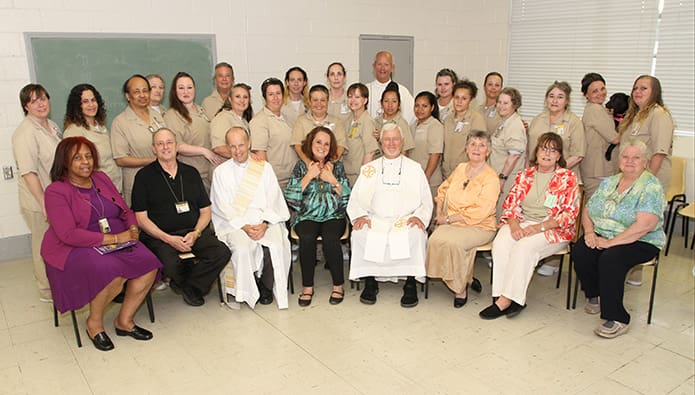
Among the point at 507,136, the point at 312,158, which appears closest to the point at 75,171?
the point at 312,158

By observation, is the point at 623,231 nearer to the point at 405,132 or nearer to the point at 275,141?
the point at 405,132

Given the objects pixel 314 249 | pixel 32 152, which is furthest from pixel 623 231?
pixel 32 152

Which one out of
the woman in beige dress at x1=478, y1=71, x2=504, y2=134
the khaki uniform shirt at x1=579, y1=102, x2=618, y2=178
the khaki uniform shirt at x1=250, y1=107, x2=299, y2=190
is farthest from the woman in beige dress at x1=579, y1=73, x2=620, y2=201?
the khaki uniform shirt at x1=250, y1=107, x2=299, y2=190

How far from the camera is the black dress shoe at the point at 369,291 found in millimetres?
3752

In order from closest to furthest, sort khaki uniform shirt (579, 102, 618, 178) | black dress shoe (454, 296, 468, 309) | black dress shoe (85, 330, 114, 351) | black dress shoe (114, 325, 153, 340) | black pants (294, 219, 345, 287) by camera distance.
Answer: black dress shoe (85, 330, 114, 351)
black dress shoe (114, 325, 153, 340)
black dress shoe (454, 296, 468, 309)
black pants (294, 219, 345, 287)
khaki uniform shirt (579, 102, 618, 178)

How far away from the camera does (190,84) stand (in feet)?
13.4

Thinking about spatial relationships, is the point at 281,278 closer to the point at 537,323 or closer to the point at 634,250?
the point at 537,323

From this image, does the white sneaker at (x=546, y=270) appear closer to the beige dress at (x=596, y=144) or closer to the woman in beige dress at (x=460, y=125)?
the beige dress at (x=596, y=144)

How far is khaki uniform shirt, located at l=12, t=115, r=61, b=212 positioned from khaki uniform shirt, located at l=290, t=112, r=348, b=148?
1710mm

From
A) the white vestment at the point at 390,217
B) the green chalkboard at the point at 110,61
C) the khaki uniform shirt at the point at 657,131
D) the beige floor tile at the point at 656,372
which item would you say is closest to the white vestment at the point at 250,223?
the white vestment at the point at 390,217

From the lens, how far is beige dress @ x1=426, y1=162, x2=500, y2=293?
3637mm

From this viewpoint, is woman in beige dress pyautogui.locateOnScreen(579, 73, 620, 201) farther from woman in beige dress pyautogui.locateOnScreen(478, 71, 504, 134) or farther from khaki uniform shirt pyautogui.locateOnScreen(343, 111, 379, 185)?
khaki uniform shirt pyautogui.locateOnScreen(343, 111, 379, 185)

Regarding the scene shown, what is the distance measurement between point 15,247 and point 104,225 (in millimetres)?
2154

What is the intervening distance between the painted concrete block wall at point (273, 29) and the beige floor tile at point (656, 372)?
4.26 metres
